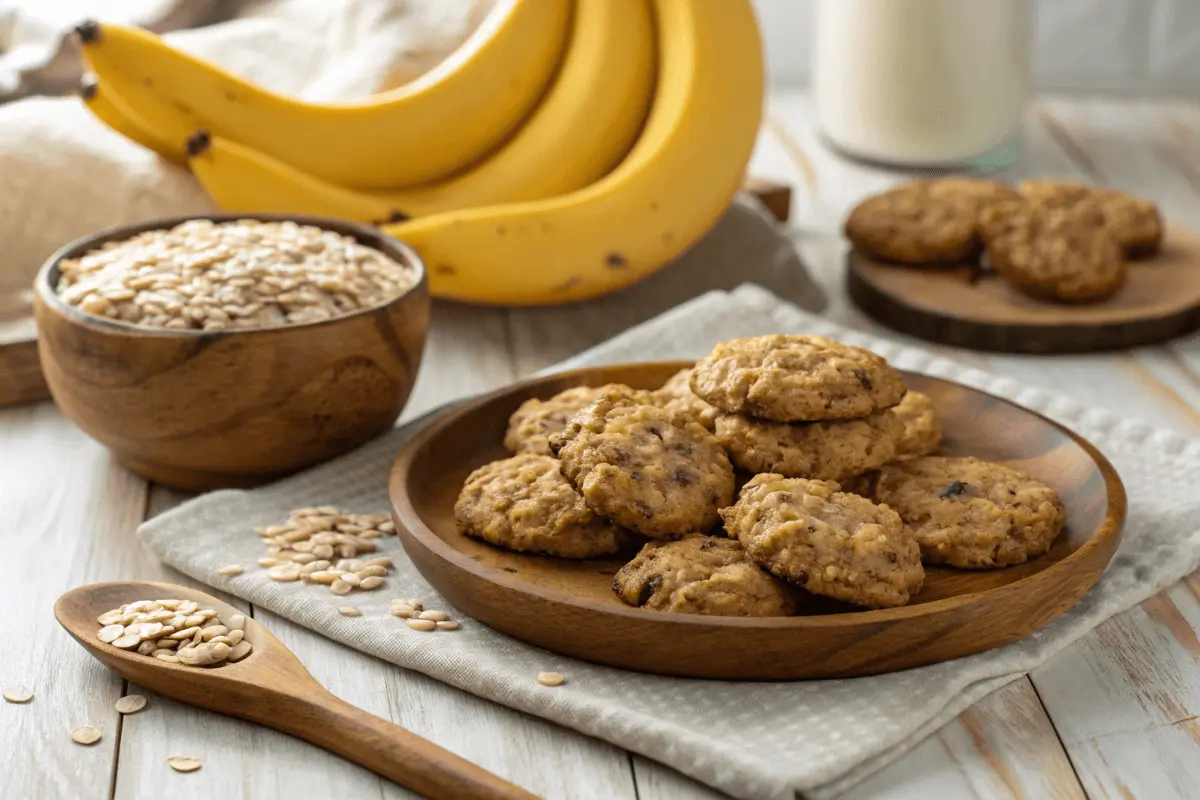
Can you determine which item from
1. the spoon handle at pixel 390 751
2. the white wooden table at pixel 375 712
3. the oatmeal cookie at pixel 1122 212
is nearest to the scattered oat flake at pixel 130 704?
the white wooden table at pixel 375 712

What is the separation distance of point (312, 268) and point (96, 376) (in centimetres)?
23

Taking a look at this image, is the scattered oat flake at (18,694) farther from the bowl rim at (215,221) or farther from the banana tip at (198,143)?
the banana tip at (198,143)

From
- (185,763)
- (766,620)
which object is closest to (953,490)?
(766,620)

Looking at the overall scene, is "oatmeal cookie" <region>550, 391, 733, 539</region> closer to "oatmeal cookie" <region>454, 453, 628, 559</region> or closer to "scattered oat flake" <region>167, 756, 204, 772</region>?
"oatmeal cookie" <region>454, 453, 628, 559</region>

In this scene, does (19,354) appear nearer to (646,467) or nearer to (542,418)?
(542,418)

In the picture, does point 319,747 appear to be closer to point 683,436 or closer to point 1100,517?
point 683,436

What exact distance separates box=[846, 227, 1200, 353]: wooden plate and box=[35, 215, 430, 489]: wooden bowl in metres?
0.71

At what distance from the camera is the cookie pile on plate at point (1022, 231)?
1.80m

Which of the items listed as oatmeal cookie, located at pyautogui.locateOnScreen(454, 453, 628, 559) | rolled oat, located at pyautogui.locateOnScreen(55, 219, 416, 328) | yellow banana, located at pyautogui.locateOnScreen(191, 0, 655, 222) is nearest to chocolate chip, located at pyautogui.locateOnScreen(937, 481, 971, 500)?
oatmeal cookie, located at pyautogui.locateOnScreen(454, 453, 628, 559)

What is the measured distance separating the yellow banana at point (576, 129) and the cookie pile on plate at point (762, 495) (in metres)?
0.69

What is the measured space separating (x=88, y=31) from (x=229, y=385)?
23.2 inches

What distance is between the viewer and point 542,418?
4.30ft

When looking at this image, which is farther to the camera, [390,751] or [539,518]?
[539,518]

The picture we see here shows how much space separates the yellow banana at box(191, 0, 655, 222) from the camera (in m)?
1.83
